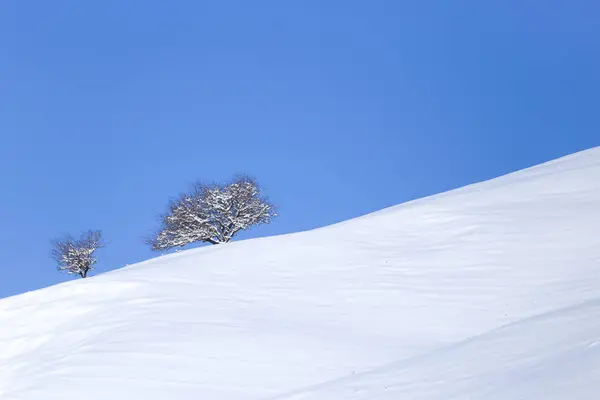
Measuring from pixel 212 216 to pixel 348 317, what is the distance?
2633cm

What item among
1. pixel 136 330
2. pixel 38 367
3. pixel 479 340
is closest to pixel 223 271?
pixel 136 330

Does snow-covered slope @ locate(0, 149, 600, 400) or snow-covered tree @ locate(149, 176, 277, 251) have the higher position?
snow-covered tree @ locate(149, 176, 277, 251)

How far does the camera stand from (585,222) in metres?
12.0

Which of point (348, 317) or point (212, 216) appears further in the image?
point (212, 216)

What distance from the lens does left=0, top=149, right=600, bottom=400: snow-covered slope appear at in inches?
252

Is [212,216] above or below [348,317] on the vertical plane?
above

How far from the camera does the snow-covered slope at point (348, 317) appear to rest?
6410 millimetres

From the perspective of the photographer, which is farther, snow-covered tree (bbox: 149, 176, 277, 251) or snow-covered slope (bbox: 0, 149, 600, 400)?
snow-covered tree (bbox: 149, 176, 277, 251)

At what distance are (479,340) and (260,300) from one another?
380 cm

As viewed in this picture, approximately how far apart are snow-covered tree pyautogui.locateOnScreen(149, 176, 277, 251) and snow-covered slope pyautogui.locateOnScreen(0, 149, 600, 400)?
68.3ft

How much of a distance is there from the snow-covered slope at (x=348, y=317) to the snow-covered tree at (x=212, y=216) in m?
20.8

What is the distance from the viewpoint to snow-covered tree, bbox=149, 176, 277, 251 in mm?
34688

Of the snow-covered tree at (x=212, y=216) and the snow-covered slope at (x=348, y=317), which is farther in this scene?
the snow-covered tree at (x=212, y=216)

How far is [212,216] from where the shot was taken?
35.2 meters
